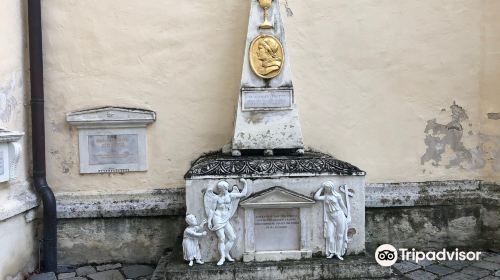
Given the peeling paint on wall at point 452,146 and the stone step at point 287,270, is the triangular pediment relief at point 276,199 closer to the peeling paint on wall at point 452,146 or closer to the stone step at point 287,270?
the stone step at point 287,270

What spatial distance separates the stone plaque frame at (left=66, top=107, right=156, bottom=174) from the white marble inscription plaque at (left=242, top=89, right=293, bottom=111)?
124 cm

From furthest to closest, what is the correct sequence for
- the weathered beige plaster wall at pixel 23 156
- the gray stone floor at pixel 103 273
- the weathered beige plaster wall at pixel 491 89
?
the weathered beige plaster wall at pixel 491 89 → the gray stone floor at pixel 103 273 → the weathered beige plaster wall at pixel 23 156

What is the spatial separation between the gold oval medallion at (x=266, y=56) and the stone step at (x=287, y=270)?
2.00 meters

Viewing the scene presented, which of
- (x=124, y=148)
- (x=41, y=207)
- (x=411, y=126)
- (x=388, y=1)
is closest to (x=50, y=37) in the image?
(x=124, y=148)

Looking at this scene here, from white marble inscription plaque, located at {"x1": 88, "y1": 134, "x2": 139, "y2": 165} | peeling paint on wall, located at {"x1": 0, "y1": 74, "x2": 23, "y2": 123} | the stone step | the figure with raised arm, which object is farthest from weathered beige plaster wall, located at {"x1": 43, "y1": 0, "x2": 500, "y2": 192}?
the stone step

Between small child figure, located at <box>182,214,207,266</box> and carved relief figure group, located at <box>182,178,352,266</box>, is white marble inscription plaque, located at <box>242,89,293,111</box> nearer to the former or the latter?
carved relief figure group, located at <box>182,178,352,266</box>

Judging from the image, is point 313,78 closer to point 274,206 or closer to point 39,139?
point 274,206

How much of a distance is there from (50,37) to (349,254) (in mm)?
4167

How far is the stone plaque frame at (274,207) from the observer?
162 inches

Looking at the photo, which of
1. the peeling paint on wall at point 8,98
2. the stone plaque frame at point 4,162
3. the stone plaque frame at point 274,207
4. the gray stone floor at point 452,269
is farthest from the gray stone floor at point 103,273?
the gray stone floor at point 452,269

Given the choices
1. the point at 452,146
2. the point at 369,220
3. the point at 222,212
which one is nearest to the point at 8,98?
the point at 222,212

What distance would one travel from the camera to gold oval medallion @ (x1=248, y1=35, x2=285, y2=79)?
472 centimetres

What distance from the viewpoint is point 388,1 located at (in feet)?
17.7

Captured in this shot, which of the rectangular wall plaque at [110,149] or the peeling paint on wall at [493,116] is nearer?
the rectangular wall plaque at [110,149]
